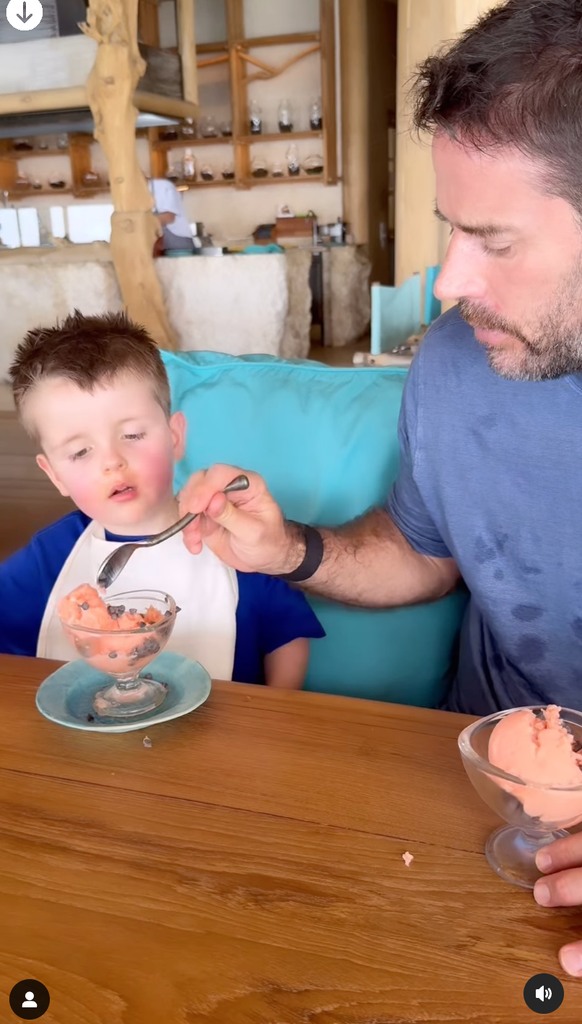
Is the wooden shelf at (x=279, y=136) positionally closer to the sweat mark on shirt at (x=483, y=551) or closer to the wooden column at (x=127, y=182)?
the wooden column at (x=127, y=182)

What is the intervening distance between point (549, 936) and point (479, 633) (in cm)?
72

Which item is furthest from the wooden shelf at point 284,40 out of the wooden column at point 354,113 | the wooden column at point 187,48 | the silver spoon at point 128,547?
the silver spoon at point 128,547

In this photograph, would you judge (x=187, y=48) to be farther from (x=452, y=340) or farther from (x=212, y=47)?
(x=452, y=340)

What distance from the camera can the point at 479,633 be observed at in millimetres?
1312

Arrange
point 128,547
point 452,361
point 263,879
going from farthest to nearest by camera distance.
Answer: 1. point 452,361
2. point 128,547
3. point 263,879

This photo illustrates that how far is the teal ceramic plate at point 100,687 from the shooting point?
0.87 m

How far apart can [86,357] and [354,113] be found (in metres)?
Result: 6.35

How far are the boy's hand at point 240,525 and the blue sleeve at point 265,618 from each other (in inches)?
4.1

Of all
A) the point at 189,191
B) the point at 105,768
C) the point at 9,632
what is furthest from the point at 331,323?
the point at 105,768

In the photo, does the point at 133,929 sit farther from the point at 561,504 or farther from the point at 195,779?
the point at 561,504

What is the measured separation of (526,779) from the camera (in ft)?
2.10

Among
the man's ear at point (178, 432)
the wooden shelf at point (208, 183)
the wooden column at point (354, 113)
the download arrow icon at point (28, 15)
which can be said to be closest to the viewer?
the man's ear at point (178, 432)

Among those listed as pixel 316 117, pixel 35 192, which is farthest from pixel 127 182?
pixel 35 192

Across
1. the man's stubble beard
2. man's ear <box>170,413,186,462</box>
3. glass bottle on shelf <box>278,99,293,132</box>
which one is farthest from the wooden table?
glass bottle on shelf <box>278,99,293,132</box>
